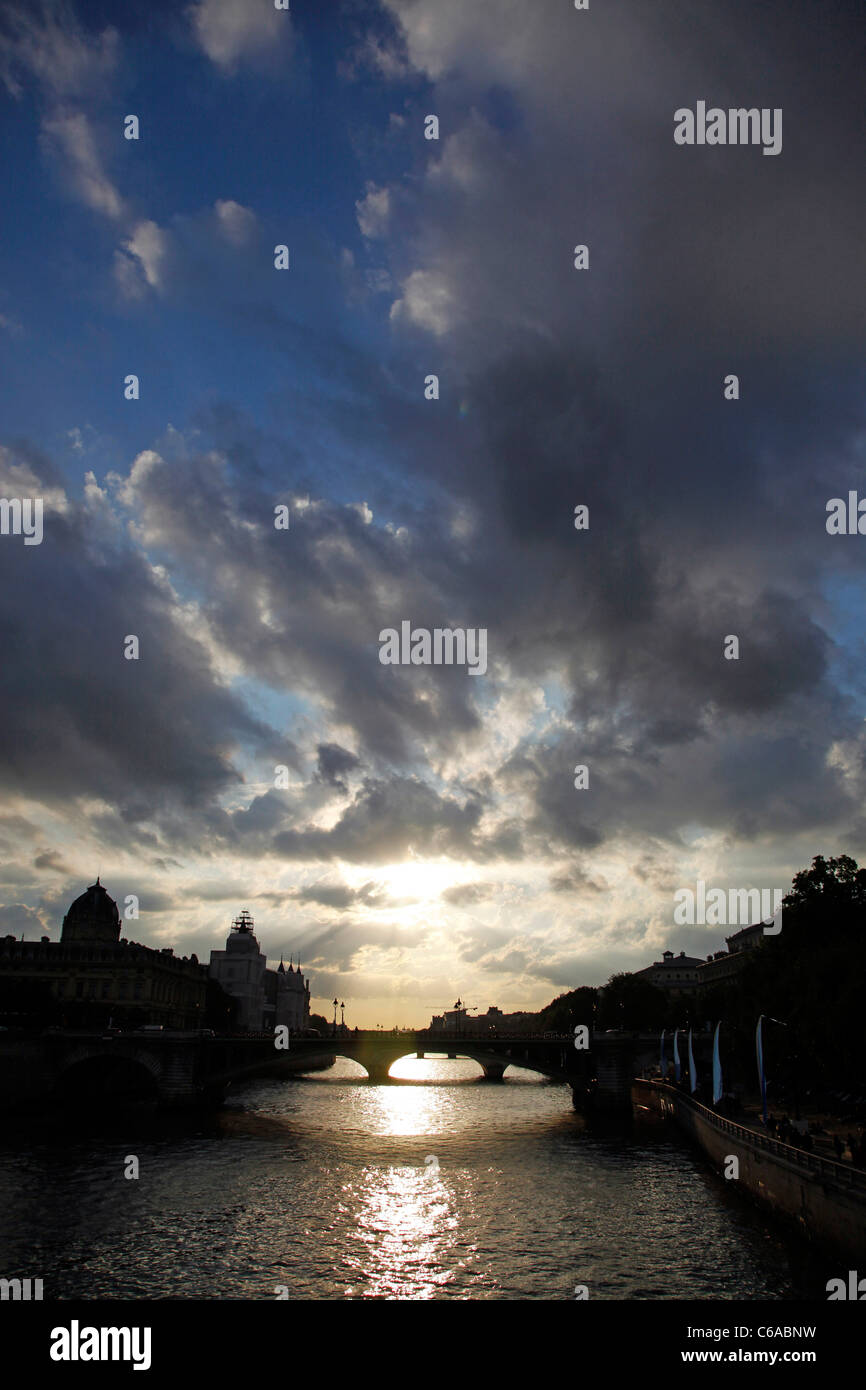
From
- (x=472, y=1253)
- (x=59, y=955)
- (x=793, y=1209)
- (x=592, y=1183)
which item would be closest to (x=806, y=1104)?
(x=592, y=1183)

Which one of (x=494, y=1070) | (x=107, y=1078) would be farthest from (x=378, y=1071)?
(x=107, y=1078)

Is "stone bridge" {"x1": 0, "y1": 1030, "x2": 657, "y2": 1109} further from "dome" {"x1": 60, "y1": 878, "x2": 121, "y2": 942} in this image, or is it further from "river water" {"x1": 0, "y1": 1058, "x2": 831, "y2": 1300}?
"dome" {"x1": 60, "y1": 878, "x2": 121, "y2": 942}

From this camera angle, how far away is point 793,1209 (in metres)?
38.0

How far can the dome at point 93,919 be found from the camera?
178 meters

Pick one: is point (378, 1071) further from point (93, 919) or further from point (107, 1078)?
point (93, 919)

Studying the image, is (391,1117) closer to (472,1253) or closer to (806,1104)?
(806,1104)

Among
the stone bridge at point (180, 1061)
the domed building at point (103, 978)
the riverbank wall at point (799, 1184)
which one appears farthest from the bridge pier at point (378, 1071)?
the riverbank wall at point (799, 1184)

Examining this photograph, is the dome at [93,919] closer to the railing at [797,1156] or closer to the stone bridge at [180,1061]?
the stone bridge at [180,1061]

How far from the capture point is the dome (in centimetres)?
17788

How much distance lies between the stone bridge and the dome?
67.7m

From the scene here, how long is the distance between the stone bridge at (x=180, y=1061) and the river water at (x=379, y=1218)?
14981 mm

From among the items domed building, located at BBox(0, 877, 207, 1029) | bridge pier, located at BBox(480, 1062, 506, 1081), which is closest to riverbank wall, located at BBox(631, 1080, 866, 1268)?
bridge pier, located at BBox(480, 1062, 506, 1081)
